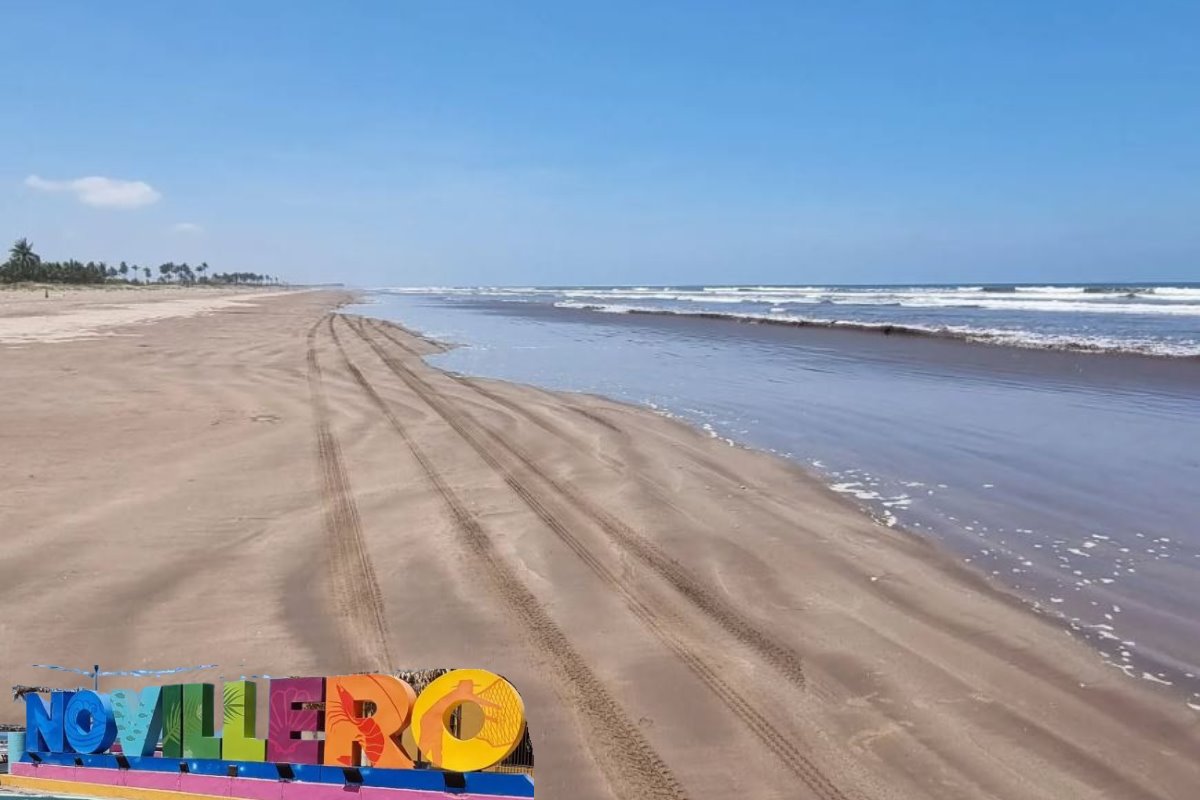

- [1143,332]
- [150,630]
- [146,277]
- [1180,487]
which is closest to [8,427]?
[150,630]

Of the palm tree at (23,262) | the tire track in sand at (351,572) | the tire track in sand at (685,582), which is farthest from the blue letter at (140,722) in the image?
the palm tree at (23,262)

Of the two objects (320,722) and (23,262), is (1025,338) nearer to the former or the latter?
(320,722)

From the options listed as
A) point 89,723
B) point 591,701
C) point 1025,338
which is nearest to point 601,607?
point 591,701

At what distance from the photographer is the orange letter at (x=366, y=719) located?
2439 mm

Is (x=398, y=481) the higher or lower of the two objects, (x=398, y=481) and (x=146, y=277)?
the lower

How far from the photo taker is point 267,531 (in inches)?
224

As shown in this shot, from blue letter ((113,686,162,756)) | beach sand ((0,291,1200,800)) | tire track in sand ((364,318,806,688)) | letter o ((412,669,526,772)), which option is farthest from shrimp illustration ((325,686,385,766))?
tire track in sand ((364,318,806,688))

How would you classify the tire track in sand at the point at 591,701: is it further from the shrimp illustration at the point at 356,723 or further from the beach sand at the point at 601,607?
the shrimp illustration at the point at 356,723

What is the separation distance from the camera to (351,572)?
16.2 ft

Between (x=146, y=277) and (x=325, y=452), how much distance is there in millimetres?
181667

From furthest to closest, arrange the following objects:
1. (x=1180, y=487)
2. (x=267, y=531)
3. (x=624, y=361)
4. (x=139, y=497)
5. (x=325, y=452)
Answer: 1. (x=624, y=361)
2. (x=325, y=452)
3. (x=1180, y=487)
4. (x=139, y=497)
5. (x=267, y=531)

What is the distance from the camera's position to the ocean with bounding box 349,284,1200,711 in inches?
192

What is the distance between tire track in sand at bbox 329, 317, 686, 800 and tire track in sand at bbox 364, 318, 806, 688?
0.92 m

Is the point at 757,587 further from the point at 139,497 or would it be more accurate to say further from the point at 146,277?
the point at 146,277
